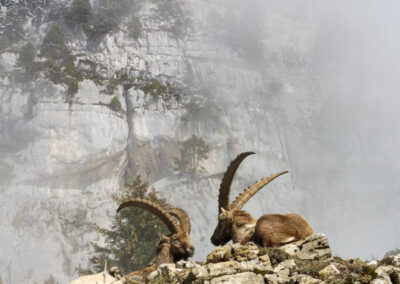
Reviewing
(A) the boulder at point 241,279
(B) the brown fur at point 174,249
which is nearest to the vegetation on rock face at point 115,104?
(B) the brown fur at point 174,249

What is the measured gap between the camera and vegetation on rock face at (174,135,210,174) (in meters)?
55.8

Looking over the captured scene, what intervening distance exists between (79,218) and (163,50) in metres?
30.0

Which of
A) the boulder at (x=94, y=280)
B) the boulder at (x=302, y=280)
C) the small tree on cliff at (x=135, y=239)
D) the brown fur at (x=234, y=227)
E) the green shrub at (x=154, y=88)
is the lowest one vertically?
the boulder at (x=302, y=280)

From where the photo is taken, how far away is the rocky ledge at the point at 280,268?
588 centimetres

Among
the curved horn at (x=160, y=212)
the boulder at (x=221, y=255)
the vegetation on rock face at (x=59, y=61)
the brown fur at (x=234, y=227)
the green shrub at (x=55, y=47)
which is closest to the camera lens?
the boulder at (x=221, y=255)

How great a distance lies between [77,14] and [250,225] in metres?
58.1

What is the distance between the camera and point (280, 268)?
22.6 ft

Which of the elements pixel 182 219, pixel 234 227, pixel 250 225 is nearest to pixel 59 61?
pixel 182 219

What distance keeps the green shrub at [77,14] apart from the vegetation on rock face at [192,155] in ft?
78.9

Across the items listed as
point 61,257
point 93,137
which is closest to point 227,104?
point 93,137

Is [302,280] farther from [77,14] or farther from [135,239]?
[77,14]

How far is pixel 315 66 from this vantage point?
7506 centimetres

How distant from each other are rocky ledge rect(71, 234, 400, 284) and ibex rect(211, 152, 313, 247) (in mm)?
1153

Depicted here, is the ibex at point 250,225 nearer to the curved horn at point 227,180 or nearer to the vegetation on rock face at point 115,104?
the curved horn at point 227,180
